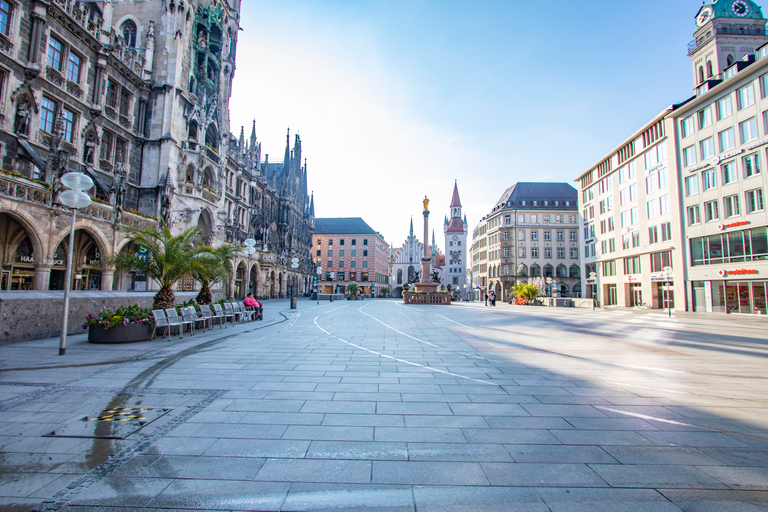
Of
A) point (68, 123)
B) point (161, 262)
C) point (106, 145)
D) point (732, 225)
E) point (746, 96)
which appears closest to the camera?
point (161, 262)

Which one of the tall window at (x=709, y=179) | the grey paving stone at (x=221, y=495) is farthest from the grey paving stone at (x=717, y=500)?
the tall window at (x=709, y=179)

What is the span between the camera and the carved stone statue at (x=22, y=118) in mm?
19125

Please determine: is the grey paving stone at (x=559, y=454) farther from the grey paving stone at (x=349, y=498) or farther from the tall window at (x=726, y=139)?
the tall window at (x=726, y=139)

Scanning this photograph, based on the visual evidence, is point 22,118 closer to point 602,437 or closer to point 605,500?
point 602,437

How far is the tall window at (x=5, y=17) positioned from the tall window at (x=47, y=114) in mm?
3228

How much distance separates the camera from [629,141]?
1645 inches

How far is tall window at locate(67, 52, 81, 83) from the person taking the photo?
22.5m

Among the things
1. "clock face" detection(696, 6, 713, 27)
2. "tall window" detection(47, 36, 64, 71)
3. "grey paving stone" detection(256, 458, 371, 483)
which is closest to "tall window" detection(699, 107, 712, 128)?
"clock face" detection(696, 6, 713, 27)

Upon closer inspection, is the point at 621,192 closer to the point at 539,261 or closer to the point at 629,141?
the point at 629,141

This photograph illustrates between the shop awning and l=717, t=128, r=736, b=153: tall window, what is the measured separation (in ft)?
148

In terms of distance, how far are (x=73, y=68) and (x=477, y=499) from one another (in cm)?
3078

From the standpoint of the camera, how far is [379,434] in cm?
420

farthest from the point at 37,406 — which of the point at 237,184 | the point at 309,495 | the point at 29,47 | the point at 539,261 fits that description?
the point at 539,261

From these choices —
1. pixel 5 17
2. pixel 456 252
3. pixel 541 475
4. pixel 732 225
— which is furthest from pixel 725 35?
pixel 456 252
